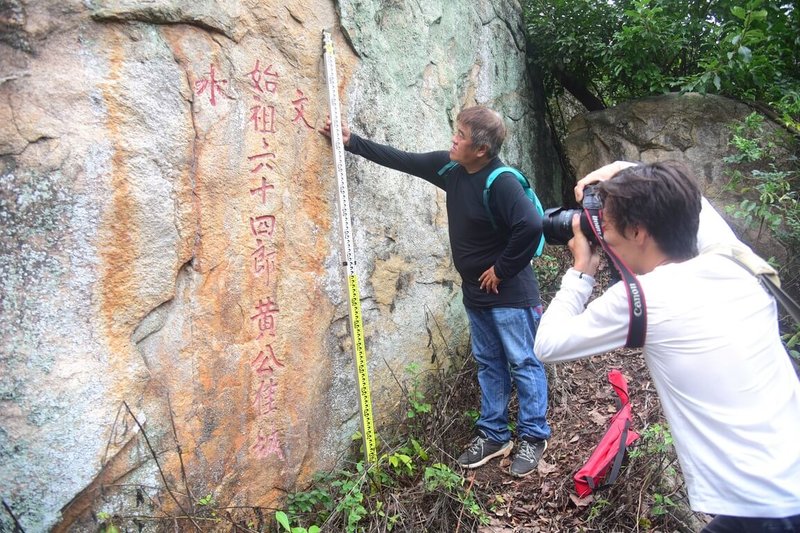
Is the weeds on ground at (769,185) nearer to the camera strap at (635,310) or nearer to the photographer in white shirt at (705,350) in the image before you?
the photographer in white shirt at (705,350)

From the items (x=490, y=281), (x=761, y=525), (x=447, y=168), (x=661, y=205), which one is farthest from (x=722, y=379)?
(x=447, y=168)

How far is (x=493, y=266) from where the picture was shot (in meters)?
3.03

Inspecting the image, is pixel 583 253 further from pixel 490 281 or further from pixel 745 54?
pixel 745 54

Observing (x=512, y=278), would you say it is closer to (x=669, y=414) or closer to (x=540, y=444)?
(x=540, y=444)

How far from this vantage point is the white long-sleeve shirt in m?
1.53

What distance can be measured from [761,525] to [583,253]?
0.87 meters

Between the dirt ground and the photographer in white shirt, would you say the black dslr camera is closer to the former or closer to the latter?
the photographer in white shirt

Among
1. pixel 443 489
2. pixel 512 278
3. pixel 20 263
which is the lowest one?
pixel 443 489

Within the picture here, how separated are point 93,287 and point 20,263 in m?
0.24

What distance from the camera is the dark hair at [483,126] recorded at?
9.68 ft

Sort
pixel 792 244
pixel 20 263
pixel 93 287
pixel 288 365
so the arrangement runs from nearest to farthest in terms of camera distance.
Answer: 1. pixel 20 263
2. pixel 93 287
3. pixel 288 365
4. pixel 792 244

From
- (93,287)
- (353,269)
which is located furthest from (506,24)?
(93,287)

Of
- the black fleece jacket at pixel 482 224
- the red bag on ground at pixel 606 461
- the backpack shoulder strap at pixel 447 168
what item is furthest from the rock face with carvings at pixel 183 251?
the red bag on ground at pixel 606 461

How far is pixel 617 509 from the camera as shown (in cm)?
288
